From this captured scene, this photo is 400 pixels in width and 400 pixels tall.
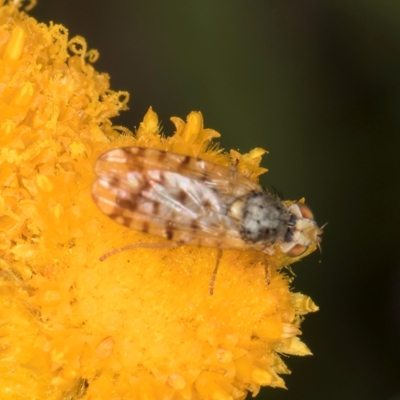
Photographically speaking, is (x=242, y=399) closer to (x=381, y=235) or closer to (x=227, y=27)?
(x=381, y=235)

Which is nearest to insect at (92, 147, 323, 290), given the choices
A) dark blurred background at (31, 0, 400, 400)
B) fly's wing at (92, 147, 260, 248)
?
fly's wing at (92, 147, 260, 248)

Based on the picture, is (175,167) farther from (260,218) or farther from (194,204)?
(260,218)

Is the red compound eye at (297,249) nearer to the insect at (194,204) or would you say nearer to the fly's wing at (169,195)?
the insect at (194,204)

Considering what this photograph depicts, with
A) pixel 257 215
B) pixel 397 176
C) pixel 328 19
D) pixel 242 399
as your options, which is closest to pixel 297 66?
pixel 328 19

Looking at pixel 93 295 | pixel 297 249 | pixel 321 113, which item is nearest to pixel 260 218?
pixel 297 249

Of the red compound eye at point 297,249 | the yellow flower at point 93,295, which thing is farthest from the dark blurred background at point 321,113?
the yellow flower at point 93,295

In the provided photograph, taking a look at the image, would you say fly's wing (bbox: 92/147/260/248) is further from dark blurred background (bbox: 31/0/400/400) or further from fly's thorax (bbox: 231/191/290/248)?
dark blurred background (bbox: 31/0/400/400)

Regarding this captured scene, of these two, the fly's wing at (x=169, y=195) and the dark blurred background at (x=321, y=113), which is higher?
the dark blurred background at (x=321, y=113)
